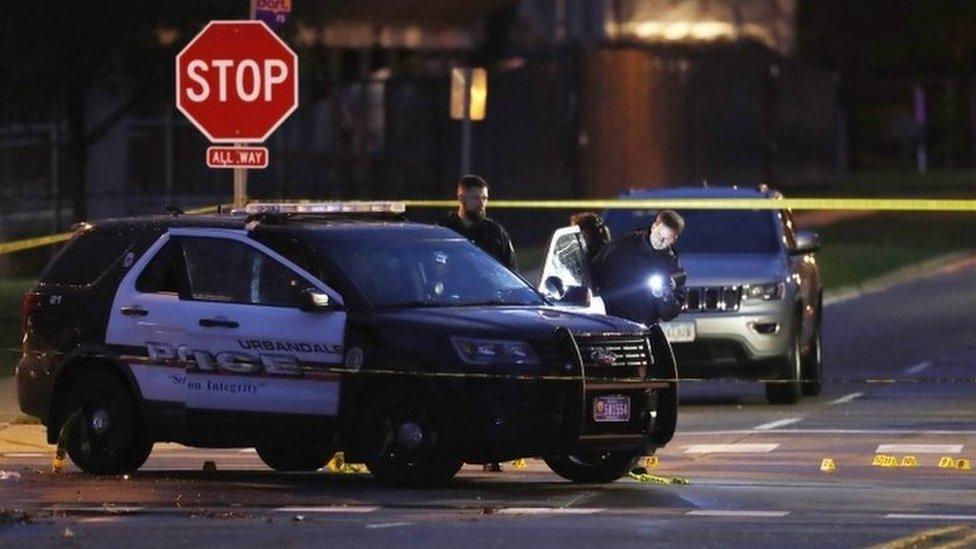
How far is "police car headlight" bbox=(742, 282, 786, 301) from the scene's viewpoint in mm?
20672

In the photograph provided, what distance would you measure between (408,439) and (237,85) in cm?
643

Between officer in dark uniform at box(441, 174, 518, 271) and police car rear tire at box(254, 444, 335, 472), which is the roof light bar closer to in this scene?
officer in dark uniform at box(441, 174, 518, 271)

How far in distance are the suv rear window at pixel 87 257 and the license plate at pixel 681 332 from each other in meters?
5.93

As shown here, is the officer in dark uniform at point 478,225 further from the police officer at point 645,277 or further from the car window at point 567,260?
the car window at point 567,260

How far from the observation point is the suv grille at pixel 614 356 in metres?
14.4

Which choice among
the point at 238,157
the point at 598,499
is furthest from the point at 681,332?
the point at 598,499

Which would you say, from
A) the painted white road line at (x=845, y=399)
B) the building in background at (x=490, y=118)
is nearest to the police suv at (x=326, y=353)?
the painted white road line at (x=845, y=399)

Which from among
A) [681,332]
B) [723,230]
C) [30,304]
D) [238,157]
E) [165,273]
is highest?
[238,157]

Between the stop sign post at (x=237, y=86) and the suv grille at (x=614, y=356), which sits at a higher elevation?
the stop sign post at (x=237, y=86)

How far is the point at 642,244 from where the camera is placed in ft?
55.8

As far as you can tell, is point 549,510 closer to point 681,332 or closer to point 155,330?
point 155,330

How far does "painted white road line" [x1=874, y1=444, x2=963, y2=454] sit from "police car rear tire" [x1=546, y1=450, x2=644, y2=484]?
234 cm

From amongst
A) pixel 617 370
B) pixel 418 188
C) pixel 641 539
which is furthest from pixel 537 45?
pixel 641 539

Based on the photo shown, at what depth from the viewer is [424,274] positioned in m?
15.2
